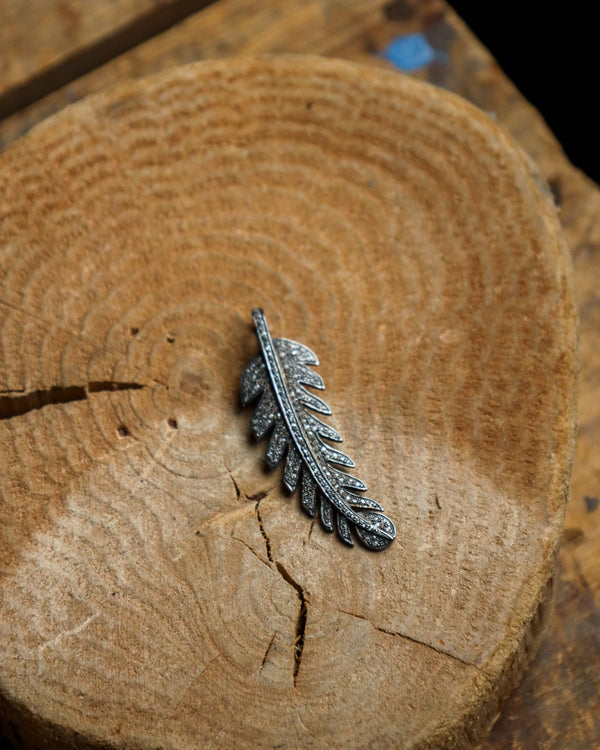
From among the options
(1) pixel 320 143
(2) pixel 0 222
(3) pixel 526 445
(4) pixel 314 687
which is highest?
(1) pixel 320 143

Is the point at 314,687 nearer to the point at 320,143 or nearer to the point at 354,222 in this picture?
the point at 354,222

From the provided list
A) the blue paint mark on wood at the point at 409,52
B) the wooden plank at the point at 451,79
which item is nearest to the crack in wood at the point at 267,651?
the wooden plank at the point at 451,79

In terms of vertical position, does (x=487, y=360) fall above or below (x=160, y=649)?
above

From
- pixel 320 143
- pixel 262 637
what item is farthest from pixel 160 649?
pixel 320 143

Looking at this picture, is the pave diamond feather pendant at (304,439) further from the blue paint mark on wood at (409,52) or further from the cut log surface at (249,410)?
the blue paint mark on wood at (409,52)

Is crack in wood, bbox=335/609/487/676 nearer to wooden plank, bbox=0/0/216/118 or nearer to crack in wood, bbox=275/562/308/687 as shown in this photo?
crack in wood, bbox=275/562/308/687

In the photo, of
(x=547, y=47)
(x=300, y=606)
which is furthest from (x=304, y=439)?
(x=547, y=47)
